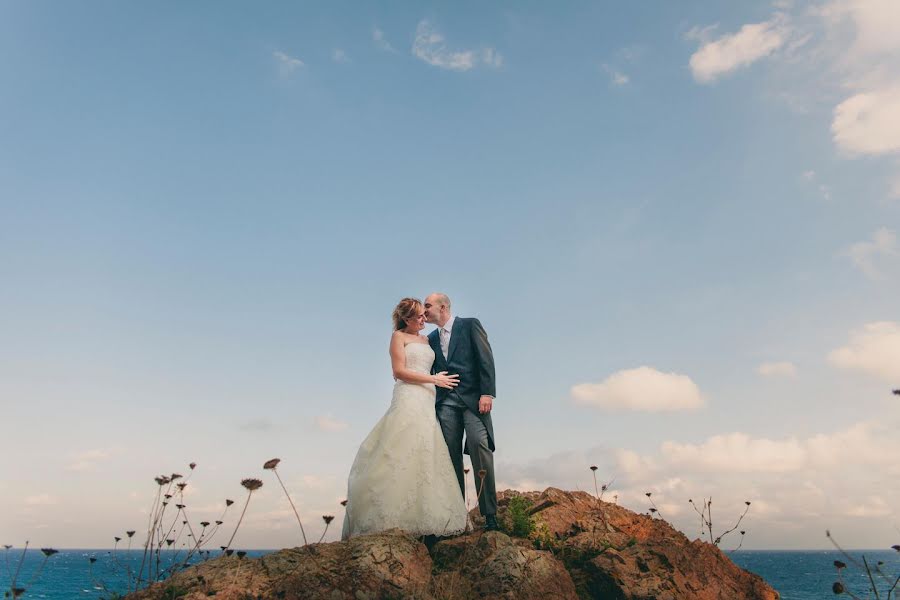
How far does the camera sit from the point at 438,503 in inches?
359

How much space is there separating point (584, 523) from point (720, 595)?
2.31m

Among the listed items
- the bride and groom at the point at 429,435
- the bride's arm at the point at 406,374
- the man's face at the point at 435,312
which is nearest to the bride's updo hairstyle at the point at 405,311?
the bride and groom at the point at 429,435

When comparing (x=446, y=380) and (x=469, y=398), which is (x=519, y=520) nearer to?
(x=469, y=398)

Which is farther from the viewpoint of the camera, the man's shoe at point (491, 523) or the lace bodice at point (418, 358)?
the lace bodice at point (418, 358)

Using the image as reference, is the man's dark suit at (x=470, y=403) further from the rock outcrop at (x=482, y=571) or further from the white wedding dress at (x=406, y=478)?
the rock outcrop at (x=482, y=571)

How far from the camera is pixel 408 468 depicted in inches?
359

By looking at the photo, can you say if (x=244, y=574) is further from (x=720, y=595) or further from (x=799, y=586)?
(x=799, y=586)

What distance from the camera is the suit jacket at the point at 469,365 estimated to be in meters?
9.91

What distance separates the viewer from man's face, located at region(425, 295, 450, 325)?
10461 millimetres

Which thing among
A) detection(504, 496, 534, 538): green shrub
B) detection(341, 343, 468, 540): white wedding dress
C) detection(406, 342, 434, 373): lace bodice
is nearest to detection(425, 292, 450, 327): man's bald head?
detection(406, 342, 434, 373): lace bodice

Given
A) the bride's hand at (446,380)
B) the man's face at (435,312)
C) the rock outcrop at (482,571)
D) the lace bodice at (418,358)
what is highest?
Answer: the man's face at (435,312)

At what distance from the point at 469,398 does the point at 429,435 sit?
0.92 metres

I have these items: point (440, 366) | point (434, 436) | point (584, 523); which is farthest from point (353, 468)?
point (584, 523)

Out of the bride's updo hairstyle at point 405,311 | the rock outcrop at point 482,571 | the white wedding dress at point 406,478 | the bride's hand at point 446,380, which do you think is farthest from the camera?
the bride's updo hairstyle at point 405,311
